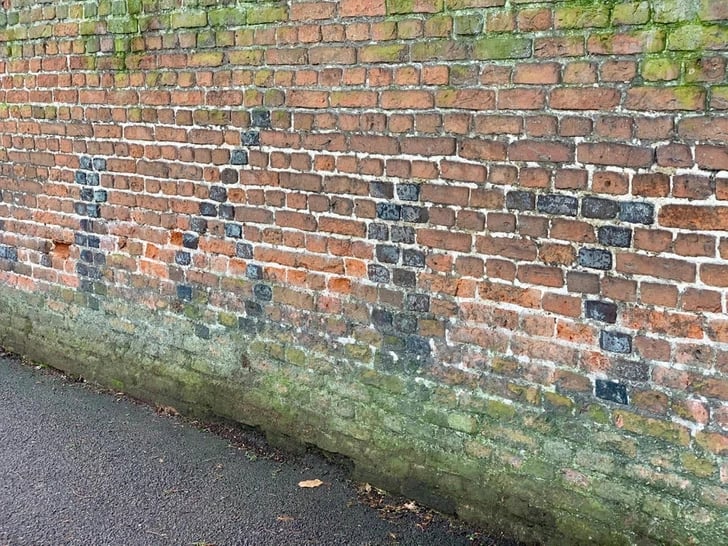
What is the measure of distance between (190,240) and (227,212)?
0.35m

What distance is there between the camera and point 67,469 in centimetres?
374

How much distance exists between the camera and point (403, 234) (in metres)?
3.22

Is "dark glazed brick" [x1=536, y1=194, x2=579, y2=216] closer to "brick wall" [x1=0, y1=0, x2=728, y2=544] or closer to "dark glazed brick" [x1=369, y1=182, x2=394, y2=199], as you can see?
"brick wall" [x1=0, y1=0, x2=728, y2=544]

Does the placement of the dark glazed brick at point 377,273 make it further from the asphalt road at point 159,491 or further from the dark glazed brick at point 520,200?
the asphalt road at point 159,491

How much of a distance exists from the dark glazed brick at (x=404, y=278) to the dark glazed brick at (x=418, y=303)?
0.17 ft

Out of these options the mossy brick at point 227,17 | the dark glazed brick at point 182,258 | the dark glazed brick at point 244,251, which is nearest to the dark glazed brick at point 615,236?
the dark glazed brick at point 244,251

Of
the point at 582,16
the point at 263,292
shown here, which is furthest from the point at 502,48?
the point at 263,292

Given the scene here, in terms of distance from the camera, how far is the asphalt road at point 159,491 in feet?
10.4

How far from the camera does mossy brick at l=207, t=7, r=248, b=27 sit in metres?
3.63

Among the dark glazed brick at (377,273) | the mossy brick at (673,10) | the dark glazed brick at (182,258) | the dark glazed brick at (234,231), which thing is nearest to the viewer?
the mossy brick at (673,10)

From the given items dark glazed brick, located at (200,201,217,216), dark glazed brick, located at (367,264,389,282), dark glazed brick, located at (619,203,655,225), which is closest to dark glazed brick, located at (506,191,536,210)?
dark glazed brick, located at (619,203,655,225)

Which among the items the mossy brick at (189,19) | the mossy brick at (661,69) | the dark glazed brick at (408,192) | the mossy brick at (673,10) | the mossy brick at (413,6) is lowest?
the dark glazed brick at (408,192)

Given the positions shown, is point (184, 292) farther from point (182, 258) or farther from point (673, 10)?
Answer: point (673, 10)

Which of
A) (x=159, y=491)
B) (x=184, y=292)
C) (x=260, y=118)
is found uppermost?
(x=260, y=118)
